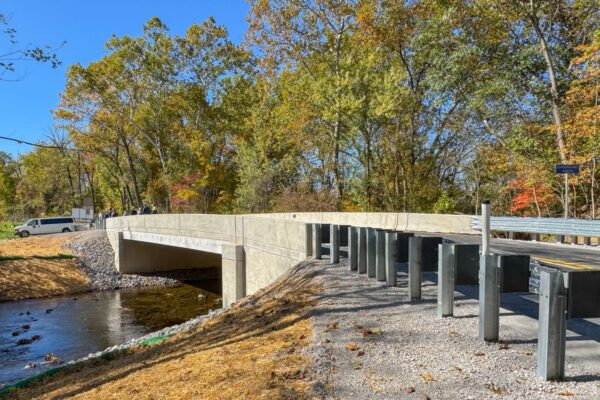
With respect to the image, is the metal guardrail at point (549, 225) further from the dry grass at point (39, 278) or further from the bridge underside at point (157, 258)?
the dry grass at point (39, 278)

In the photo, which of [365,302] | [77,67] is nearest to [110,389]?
[365,302]

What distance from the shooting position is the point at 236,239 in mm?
14438

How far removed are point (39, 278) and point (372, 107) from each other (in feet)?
65.2

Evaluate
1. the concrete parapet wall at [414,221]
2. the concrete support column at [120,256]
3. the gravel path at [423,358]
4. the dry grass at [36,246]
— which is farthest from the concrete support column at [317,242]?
the dry grass at [36,246]

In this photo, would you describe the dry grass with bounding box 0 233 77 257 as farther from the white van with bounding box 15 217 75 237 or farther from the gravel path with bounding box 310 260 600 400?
the gravel path with bounding box 310 260 600 400

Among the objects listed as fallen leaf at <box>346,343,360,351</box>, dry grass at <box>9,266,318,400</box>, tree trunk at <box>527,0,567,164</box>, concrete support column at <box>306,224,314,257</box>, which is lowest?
dry grass at <box>9,266,318,400</box>

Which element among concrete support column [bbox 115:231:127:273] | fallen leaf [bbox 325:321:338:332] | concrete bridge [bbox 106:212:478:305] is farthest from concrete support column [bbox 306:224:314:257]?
concrete support column [bbox 115:231:127:273]

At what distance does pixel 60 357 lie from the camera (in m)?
11.7

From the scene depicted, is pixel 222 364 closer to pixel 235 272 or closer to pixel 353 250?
pixel 353 250

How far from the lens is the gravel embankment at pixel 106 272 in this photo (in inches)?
970

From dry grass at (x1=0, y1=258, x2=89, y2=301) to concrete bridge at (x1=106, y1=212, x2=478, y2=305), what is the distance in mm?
3290

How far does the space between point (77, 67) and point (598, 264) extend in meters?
38.3

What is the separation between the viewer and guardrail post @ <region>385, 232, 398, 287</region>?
6.28 metres

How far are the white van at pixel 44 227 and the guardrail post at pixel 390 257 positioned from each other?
38.3 meters
